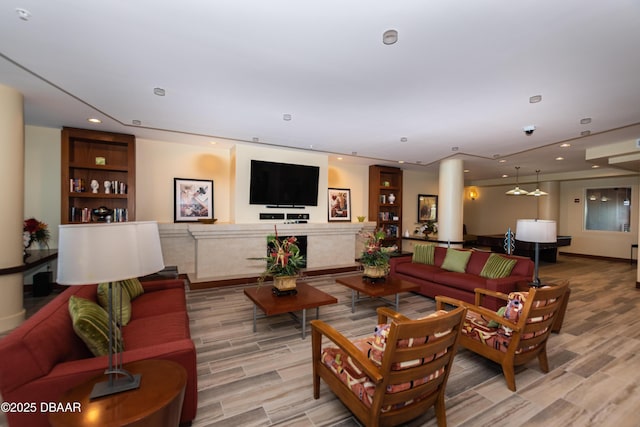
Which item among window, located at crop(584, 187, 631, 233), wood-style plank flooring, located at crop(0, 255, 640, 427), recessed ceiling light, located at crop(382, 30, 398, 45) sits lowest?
wood-style plank flooring, located at crop(0, 255, 640, 427)

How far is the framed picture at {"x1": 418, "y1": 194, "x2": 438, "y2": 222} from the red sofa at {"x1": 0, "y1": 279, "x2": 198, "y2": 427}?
865cm

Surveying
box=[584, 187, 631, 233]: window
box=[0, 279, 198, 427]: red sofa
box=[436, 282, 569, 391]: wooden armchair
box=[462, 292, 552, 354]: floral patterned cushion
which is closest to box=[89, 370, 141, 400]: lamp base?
box=[0, 279, 198, 427]: red sofa

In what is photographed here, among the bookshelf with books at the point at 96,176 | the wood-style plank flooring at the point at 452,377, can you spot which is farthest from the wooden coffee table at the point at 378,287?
the bookshelf with books at the point at 96,176

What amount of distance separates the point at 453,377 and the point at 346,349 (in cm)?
139

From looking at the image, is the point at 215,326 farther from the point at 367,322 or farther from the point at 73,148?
the point at 73,148

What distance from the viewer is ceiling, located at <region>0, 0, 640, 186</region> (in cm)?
202

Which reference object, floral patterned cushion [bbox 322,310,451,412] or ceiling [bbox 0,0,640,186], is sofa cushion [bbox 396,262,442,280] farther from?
floral patterned cushion [bbox 322,310,451,412]

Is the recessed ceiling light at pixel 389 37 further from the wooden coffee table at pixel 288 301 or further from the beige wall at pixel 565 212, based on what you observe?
the beige wall at pixel 565 212

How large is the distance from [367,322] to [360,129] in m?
3.06

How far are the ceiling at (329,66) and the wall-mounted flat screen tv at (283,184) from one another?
56.3 inches

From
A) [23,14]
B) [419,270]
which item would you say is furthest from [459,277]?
[23,14]

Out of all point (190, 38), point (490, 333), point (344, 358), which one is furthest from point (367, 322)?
point (190, 38)

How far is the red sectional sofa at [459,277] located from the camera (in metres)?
3.90

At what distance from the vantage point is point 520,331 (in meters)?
2.31
